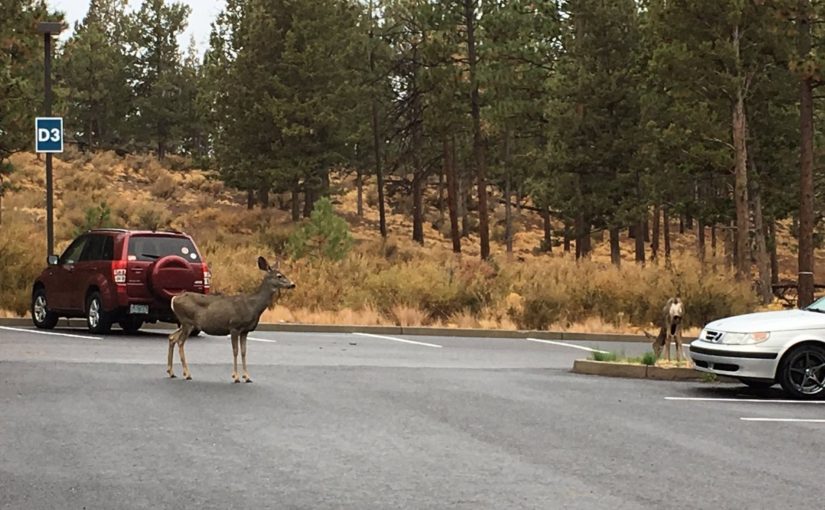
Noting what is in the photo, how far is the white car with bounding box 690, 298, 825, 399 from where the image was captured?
13.1m

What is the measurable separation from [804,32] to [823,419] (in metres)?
20.8

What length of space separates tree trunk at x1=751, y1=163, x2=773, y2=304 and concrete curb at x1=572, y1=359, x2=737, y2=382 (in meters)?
20.1

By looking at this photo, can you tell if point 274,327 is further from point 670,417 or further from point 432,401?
point 670,417

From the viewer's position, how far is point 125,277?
1873 cm

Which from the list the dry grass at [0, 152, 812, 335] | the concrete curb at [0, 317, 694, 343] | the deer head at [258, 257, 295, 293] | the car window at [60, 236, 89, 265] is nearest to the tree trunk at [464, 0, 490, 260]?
the dry grass at [0, 152, 812, 335]

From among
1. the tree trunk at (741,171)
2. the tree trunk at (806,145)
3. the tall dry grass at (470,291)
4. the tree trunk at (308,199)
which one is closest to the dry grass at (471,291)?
the tall dry grass at (470,291)

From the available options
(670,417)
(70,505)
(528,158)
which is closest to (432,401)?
(670,417)

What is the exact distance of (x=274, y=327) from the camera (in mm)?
22344

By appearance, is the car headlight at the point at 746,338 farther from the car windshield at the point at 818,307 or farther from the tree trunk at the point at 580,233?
the tree trunk at the point at 580,233

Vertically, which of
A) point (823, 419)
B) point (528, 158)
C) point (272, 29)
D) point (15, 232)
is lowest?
point (823, 419)

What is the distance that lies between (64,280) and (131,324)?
144 cm

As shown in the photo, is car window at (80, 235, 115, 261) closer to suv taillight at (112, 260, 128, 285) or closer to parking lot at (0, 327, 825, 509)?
suv taillight at (112, 260, 128, 285)

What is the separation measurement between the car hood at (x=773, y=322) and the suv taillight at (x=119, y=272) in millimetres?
9931

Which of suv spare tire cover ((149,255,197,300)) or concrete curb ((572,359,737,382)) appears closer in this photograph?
concrete curb ((572,359,737,382))
